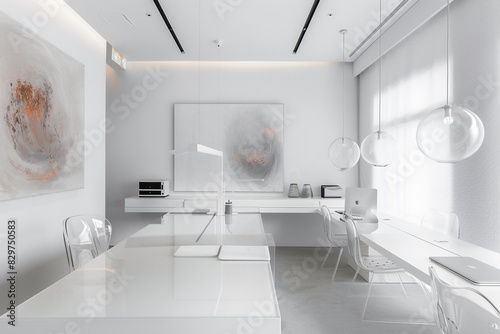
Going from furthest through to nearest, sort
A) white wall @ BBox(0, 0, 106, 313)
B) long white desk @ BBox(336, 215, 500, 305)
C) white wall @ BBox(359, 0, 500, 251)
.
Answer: white wall @ BBox(0, 0, 106, 313) → white wall @ BBox(359, 0, 500, 251) → long white desk @ BBox(336, 215, 500, 305)

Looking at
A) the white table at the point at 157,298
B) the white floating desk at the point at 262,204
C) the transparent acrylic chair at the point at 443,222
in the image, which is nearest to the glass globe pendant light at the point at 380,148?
the transparent acrylic chair at the point at 443,222

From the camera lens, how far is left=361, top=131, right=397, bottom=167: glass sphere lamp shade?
280cm

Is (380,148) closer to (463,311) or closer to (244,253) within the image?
(244,253)

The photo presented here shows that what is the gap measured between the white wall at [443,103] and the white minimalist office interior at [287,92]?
1 cm

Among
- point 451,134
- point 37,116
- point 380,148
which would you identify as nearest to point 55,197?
point 37,116

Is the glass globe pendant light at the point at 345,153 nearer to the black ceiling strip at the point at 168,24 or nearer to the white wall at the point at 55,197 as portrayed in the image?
the black ceiling strip at the point at 168,24

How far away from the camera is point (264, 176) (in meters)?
5.09

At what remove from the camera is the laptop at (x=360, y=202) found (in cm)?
355

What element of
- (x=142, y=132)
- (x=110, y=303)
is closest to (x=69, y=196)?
(x=142, y=132)

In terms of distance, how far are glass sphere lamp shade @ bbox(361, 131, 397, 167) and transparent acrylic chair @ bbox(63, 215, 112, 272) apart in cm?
226

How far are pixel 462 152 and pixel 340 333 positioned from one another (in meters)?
1.59

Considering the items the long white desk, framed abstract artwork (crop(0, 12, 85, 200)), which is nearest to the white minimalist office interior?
framed abstract artwork (crop(0, 12, 85, 200))

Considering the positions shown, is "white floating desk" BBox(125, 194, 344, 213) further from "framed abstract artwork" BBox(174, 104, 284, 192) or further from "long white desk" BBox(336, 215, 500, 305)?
"long white desk" BBox(336, 215, 500, 305)

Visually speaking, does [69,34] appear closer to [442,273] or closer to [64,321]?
[64,321]
